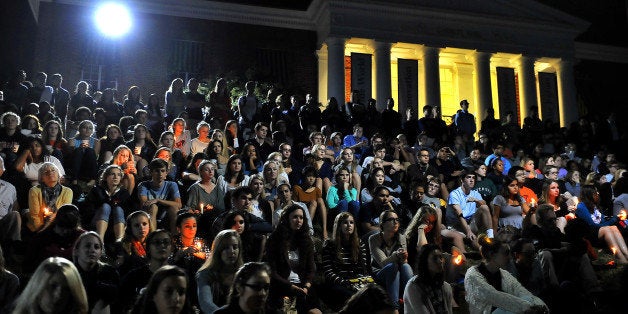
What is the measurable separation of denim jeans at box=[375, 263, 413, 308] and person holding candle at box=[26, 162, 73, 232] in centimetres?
418

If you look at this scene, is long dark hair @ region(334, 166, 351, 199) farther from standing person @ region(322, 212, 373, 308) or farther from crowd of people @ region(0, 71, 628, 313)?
standing person @ region(322, 212, 373, 308)

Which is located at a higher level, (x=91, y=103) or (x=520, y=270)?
(x=91, y=103)

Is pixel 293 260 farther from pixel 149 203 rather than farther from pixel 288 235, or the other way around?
pixel 149 203

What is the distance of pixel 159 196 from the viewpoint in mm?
8508

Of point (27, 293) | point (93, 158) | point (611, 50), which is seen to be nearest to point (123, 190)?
point (93, 158)

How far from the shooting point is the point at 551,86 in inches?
1006

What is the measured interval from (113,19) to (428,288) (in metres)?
20.9

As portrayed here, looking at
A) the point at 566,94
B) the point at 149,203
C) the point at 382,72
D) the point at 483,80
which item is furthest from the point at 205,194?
the point at 566,94

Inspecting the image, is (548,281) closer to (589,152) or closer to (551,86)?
(589,152)

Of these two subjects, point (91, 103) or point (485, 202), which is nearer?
point (485, 202)

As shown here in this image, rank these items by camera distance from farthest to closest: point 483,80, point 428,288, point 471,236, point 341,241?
1. point 483,80
2. point 471,236
3. point 341,241
4. point 428,288

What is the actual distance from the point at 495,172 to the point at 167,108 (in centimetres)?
787

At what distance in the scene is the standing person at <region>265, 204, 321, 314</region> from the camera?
20.9 ft

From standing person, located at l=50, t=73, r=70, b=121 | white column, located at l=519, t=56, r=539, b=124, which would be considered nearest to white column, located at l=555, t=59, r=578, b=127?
white column, located at l=519, t=56, r=539, b=124
